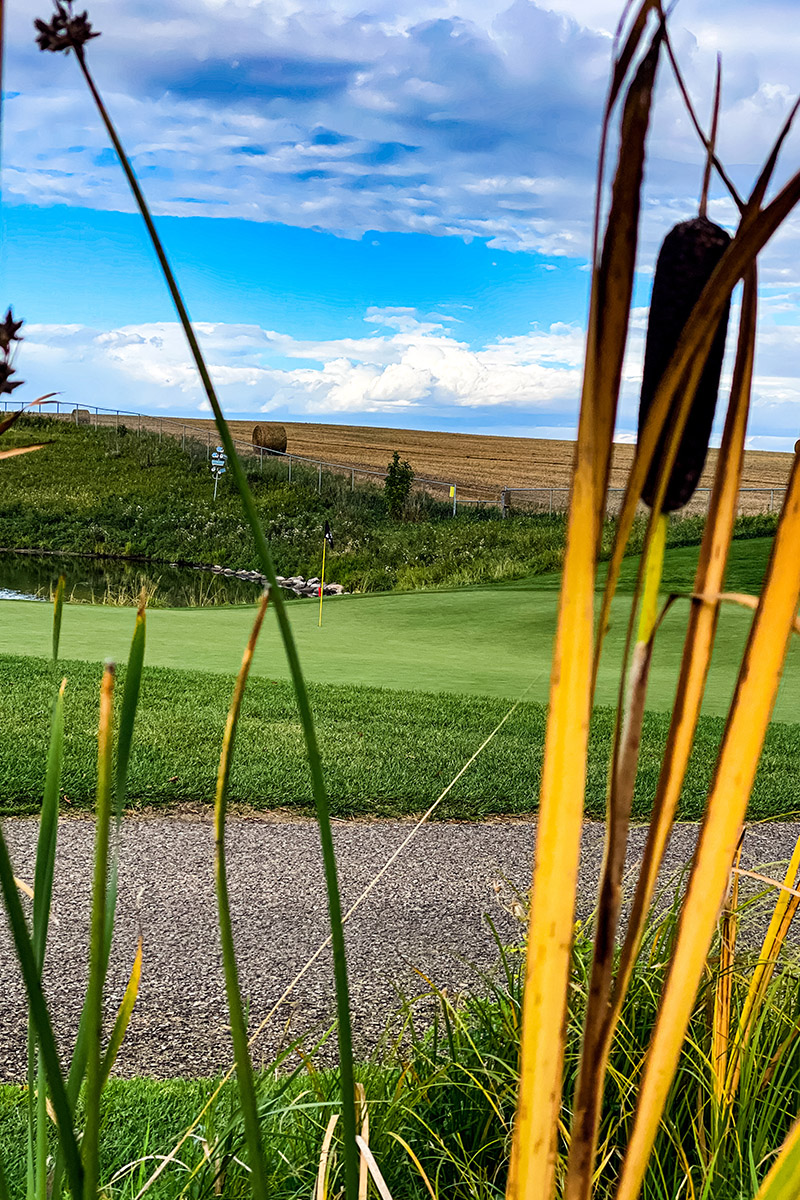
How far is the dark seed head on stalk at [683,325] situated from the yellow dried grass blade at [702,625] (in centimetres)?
3

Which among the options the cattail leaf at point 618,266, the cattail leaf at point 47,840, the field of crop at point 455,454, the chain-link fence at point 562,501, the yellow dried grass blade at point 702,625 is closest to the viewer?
the cattail leaf at point 618,266

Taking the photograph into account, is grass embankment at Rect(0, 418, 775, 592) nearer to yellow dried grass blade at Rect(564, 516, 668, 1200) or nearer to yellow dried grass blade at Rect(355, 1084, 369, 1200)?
yellow dried grass blade at Rect(355, 1084, 369, 1200)

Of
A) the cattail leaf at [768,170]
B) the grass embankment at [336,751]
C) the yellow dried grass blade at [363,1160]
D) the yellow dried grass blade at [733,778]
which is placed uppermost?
the cattail leaf at [768,170]

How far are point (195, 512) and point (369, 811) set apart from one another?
2220 cm

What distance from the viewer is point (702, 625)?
57cm

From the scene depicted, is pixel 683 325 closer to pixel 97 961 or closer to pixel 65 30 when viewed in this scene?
pixel 65 30

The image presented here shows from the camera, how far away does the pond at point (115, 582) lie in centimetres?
1536

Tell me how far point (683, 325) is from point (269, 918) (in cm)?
352

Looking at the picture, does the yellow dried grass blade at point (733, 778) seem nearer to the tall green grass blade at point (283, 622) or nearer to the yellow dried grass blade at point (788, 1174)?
the yellow dried grass blade at point (788, 1174)

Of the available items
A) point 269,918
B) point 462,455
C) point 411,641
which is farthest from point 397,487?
point 462,455

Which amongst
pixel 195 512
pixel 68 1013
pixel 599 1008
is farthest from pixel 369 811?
pixel 195 512

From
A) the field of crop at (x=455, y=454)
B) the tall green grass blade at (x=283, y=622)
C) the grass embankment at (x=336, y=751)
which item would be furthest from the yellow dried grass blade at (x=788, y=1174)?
the field of crop at (x=455, y=454)

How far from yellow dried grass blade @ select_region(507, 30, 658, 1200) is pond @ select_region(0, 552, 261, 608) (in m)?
13.2

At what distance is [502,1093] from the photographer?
1868mm
